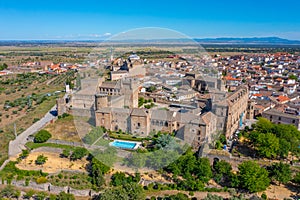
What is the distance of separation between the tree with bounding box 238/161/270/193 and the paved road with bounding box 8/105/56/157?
1539cm

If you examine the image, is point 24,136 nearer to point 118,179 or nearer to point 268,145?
point 118,179

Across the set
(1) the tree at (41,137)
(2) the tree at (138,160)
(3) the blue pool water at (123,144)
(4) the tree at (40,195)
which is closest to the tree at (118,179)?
(2) the tree at (138,160)

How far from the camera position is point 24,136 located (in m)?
21.3

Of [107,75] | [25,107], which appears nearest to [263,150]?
[25,107]

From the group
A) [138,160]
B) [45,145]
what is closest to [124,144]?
[138,160]

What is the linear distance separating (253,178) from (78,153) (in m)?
10.9

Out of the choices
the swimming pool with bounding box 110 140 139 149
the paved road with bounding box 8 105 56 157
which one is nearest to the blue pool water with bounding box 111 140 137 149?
the swimming pool with bounding box 110 140 139 149

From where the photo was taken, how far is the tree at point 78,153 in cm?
1709

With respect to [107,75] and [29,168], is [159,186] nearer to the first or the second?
[29,168]

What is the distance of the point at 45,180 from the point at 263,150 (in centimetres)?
1391

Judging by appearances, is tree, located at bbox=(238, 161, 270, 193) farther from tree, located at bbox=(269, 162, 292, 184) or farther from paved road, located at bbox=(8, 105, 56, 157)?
paved road, located at bbox=(8, 105, 56, 157)

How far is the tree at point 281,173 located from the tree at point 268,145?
5.92 feet

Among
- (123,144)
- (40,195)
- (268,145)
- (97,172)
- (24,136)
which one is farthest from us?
(24,136)

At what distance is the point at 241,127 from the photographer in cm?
2261
